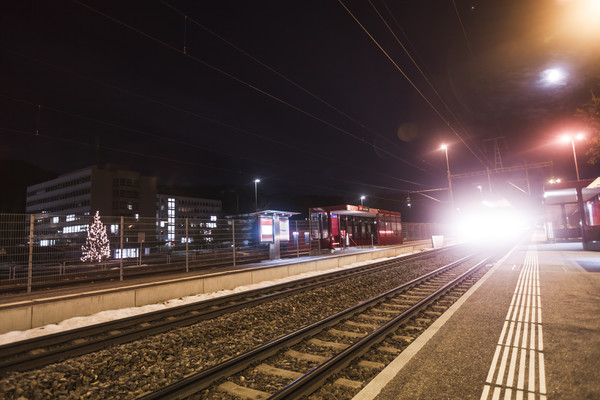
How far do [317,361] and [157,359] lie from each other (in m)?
2.48

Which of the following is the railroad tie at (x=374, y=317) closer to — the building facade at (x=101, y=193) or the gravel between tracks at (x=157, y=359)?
the gravel between tracks at (x=157, y=359)

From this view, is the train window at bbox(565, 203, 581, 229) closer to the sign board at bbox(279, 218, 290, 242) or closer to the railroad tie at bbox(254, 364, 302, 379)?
the sign board at bbox(279, 218, 290, 242)

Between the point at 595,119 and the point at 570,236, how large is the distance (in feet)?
69.0

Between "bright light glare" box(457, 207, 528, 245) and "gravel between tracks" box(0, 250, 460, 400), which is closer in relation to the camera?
"gravel between tracks" box(0, 250, 460, 400)

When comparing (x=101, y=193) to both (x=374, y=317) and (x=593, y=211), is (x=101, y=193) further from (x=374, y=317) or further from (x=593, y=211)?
(x=593, y=211)

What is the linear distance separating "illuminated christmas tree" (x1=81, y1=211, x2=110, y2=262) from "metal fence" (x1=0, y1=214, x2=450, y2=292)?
169 mm

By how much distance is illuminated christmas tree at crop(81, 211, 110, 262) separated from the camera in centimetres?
1041

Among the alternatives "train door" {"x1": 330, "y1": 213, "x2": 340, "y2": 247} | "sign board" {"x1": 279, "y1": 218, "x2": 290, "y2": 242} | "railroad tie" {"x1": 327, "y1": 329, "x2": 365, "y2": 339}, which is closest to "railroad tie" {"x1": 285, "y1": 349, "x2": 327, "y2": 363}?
"railroad tie" {"x1": 327, "y1": 329, "x2": 365, "y2": 339}

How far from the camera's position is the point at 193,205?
120 meters

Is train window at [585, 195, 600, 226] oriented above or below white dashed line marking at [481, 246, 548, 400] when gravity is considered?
above

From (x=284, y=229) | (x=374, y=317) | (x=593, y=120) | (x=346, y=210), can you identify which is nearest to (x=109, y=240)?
(x=284, y=229)

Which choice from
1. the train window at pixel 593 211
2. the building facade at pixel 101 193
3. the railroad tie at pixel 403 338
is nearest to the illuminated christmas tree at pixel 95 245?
the railroad tie at pixel 403 338

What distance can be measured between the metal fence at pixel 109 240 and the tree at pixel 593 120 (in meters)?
18.1

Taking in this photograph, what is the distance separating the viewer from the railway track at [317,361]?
380cm
